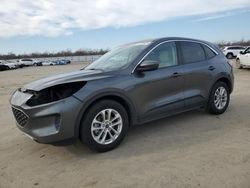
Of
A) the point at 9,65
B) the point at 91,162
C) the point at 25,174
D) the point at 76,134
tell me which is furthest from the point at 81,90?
the point at 9,65

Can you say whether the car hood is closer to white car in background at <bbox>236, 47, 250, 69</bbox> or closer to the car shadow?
the car shadow

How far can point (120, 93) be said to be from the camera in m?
4.95

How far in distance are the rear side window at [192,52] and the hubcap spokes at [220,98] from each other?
791 mm

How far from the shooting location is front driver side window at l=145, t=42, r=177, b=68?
557cm

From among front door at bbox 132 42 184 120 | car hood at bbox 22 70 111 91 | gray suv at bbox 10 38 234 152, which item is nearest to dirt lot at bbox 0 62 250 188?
gray suv at bbox 10 38 234 152

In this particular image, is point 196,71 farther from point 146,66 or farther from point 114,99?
point 114,99

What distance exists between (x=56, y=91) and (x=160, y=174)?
1855mm

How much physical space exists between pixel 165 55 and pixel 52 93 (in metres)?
2.21

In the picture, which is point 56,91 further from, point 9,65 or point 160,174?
point 9,65

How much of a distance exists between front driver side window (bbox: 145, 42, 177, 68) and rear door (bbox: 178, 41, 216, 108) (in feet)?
0.71

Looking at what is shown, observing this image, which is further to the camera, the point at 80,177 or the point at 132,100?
the point at 132,100

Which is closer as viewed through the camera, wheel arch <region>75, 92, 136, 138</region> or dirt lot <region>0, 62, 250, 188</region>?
dirt lot <region>0, 62, 250, 188</region>

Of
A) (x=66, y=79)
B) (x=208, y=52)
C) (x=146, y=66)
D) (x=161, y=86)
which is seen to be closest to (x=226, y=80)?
Result: (x=208, y=52)

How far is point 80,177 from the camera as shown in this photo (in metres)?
4.07
